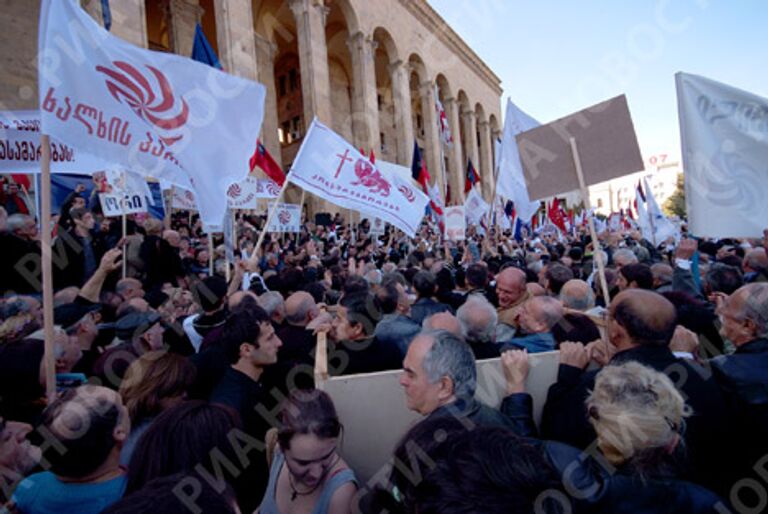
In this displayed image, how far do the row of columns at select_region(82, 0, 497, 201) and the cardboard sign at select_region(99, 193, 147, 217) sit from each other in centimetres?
596

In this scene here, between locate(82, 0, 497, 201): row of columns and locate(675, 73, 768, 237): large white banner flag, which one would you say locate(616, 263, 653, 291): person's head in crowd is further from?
Answer: locate(82, 0, 497, 201): row of columns

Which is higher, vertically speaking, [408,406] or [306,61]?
[306,61]

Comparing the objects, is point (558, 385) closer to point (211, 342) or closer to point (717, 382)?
point (717, 382)

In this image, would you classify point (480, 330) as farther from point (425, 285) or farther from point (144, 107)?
point (144, 107)

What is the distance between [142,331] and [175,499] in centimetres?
260

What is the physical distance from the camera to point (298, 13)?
61.4 ft

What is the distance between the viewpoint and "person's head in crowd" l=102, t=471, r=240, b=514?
1.02 m

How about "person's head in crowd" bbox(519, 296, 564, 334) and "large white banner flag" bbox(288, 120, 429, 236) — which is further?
"large white banner flag" bbox(288, 120, 429, 236)

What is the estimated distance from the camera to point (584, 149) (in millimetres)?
3801

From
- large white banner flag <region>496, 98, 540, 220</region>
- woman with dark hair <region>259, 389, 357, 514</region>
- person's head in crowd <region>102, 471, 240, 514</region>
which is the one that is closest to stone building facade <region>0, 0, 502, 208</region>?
large white banner flag <region>496, 98, 540, 220</region>

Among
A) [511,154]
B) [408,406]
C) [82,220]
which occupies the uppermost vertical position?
[511,154]

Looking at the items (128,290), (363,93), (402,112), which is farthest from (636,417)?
(402,112)

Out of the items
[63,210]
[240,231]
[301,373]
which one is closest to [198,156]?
[301,373]

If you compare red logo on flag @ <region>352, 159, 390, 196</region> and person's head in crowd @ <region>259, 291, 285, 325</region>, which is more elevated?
red logo on flag @ <region>352, 159, 390, 196</region>
